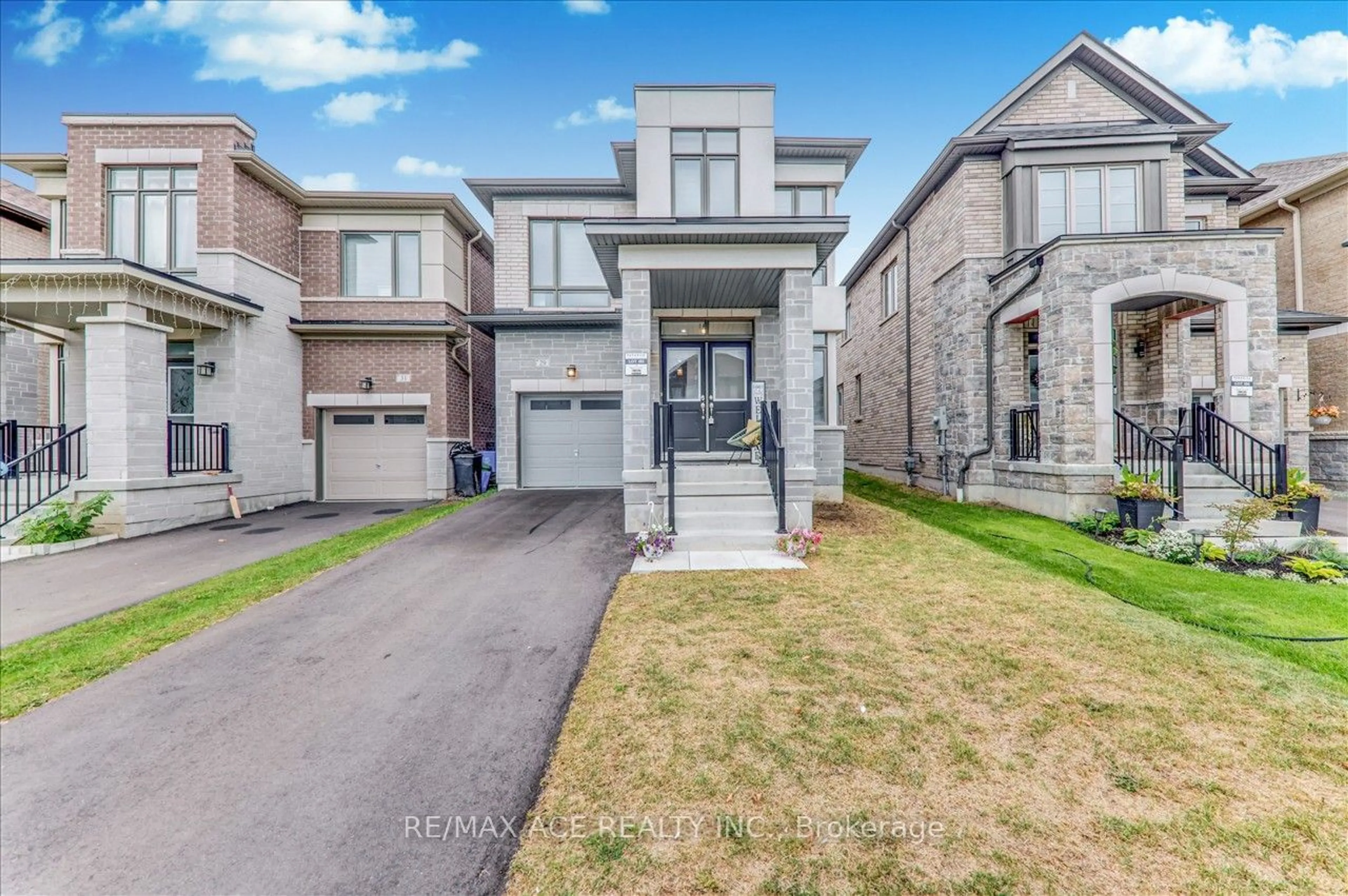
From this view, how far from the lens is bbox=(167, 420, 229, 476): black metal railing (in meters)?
8.95

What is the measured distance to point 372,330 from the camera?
11.4 meters

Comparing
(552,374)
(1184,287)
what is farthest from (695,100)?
(1184,287)

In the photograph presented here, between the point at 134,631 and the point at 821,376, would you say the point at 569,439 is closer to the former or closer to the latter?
the point at 821,376

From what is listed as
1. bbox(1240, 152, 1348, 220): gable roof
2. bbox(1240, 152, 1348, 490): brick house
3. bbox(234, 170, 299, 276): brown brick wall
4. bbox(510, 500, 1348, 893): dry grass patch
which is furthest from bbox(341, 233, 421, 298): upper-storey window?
bbox(1240, 152, 1348, 220): gable roof

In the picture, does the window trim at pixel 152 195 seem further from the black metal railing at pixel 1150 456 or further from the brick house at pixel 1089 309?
the black metal railing at pixel 1150 456

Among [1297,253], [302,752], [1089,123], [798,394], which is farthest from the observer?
[1297,253]

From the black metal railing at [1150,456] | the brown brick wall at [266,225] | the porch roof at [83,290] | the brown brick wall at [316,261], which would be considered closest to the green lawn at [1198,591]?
the black metal railing at [1150,456]

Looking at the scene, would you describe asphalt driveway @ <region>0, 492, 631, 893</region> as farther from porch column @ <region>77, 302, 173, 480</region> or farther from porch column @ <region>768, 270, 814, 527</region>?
porch column @ <region>77, 302, 173, 480</region>

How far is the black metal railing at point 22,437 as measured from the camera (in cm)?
794

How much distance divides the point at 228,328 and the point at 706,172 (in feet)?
30.5

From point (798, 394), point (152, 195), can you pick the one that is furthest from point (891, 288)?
point (152, 195)

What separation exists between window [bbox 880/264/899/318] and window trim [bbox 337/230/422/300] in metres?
12.1

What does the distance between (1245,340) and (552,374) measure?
1204 centimetres

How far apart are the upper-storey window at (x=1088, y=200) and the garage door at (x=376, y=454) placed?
13469 millimetres
